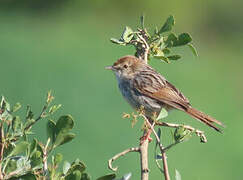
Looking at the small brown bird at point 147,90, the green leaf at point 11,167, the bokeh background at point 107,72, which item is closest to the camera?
the green leaf at point 11,167

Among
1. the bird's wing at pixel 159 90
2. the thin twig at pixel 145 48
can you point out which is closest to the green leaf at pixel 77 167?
the thin twig at pixel 145 48


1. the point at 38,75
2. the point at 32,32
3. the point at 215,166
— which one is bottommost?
the point at 215,166

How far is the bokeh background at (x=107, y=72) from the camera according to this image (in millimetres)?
11859

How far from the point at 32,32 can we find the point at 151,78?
46.2 ft

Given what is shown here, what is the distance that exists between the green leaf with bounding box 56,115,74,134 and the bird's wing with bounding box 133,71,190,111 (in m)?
2.79

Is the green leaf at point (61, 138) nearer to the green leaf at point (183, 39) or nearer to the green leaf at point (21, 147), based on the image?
the green leaf at point (21, 147)

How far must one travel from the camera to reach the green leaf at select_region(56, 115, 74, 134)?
1917mm

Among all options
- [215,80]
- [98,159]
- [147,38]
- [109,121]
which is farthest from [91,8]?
[147,38]

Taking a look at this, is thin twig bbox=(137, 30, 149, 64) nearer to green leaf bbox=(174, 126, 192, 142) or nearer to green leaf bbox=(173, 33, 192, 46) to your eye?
green leaf bbox=(173, 33, 192, 46)

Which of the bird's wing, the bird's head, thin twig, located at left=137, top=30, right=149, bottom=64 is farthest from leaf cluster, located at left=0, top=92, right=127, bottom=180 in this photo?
the bird's head

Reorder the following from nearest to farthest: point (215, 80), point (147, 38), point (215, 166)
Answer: point (147, 38) < point (215, 166) < point (215, 80)

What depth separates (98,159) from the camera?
35.6ft

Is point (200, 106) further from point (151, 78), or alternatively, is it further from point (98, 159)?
point (151, 78)

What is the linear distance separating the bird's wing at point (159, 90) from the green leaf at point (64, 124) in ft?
9.16
